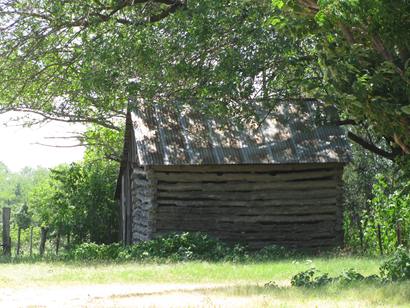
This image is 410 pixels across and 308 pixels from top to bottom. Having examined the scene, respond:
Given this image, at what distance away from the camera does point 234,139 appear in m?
21.7

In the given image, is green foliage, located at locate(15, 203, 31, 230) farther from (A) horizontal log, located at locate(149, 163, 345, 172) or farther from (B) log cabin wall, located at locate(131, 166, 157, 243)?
(A) horizontal log, located at locate(149, 163, 345, 172)

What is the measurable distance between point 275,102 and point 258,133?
66.4 inches

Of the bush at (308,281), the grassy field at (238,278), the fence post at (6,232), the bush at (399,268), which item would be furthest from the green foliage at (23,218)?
the bush at (399,268)

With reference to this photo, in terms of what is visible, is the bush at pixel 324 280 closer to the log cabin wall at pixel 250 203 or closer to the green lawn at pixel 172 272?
the green lawn at pixel 172 272

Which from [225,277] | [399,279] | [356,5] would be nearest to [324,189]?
[225,277]

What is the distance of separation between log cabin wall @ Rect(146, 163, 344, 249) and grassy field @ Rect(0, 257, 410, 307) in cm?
351

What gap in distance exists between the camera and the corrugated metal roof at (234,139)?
67.8 feet

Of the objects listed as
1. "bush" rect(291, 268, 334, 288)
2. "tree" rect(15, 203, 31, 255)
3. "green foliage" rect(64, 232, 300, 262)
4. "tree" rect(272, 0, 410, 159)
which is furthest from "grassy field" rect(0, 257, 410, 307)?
"tree" rect(15, 203, 31, 255)

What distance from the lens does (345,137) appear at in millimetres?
22266

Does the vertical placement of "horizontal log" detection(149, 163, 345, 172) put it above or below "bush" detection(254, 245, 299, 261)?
above

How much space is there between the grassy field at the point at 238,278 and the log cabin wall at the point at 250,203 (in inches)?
Answer: 138

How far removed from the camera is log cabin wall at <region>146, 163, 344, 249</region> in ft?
68.5

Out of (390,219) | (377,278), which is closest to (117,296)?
(377,278)

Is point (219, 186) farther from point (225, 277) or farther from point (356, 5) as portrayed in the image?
point (356, 5)
